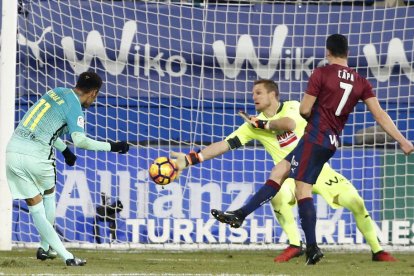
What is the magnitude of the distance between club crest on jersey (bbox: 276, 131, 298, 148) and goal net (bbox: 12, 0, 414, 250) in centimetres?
205

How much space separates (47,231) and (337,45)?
241 centimetres

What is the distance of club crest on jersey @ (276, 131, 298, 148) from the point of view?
9.52m

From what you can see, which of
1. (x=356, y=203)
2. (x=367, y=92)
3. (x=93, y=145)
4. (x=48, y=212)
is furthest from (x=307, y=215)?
(x=48, y=212)

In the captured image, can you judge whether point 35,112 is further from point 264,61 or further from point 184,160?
point 264,61

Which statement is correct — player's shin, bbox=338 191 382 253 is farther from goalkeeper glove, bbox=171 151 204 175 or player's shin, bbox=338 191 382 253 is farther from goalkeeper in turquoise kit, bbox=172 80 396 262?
goalkeeper glove, bbox=171 151 204 175

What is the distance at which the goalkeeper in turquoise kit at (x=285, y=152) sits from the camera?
9234 mm

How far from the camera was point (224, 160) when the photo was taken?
1180 centimetres

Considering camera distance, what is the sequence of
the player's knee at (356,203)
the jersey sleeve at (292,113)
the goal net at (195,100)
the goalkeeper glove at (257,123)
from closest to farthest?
the goalkeeper glove at (257,123) < the player's knee at (356,203) < the jersey sleeve at (292,113) < the goal net at (195,100)

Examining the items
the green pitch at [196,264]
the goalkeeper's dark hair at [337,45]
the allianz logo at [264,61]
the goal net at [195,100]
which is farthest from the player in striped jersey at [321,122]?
the allianz logo at [264,61]

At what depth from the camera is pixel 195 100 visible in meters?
11.8

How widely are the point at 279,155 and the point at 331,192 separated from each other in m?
0.58

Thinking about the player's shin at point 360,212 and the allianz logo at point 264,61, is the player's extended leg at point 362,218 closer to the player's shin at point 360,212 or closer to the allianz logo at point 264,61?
the player's shin at point 360,212

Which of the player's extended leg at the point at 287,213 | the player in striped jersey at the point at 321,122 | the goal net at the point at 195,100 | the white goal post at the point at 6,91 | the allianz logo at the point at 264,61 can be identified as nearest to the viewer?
the player in striped jersey at the point at 321,122

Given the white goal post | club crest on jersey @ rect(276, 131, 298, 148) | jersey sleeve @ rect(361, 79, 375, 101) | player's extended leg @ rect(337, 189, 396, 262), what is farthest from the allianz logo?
jersey sleeve @ rect(361, 79, 375, 101)
